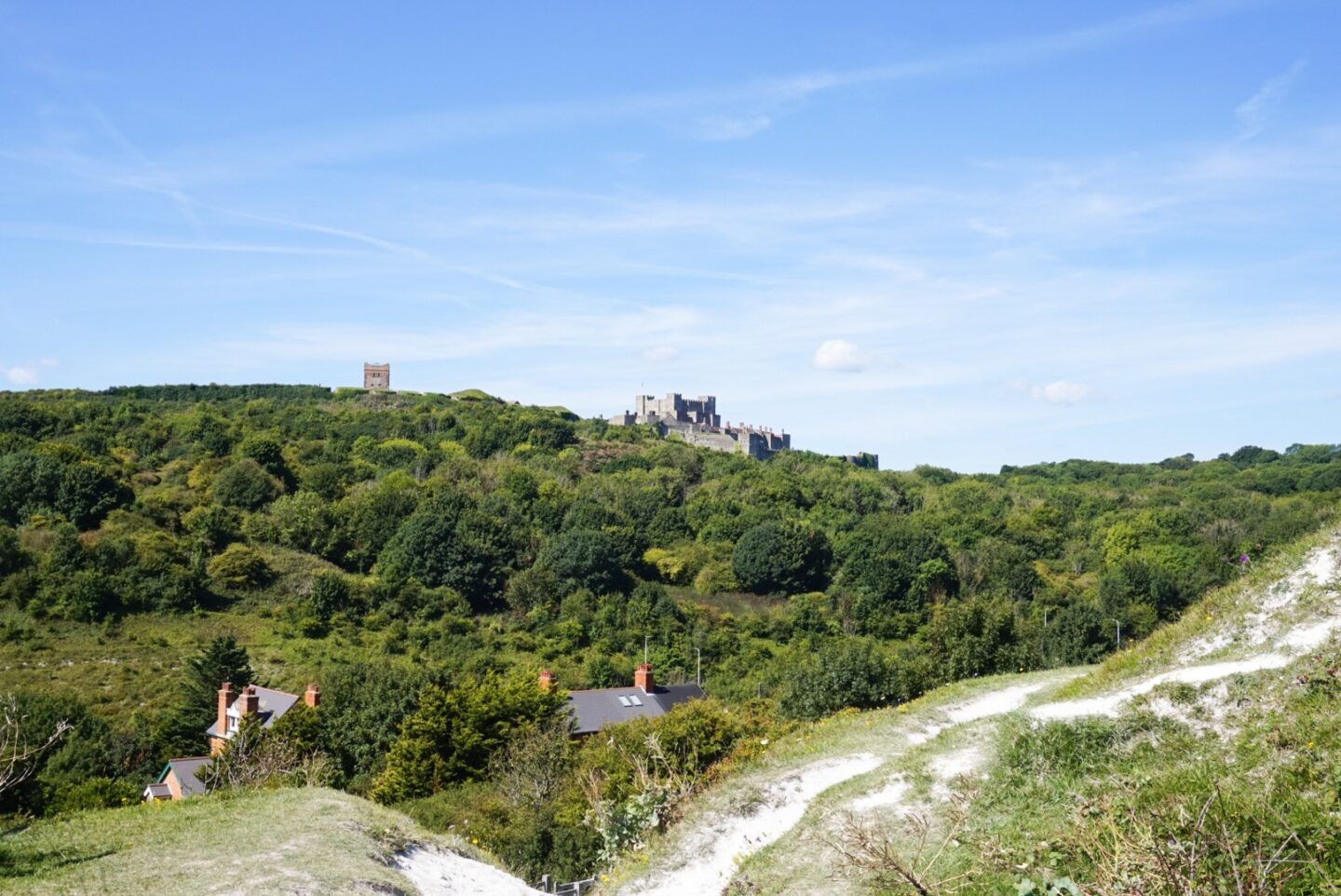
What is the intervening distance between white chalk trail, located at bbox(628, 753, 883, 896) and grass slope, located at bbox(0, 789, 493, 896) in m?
3.48

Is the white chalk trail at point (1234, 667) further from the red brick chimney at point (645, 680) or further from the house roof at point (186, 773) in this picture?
the red brick chimney at point (645, 680)

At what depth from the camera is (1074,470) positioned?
14975 cm

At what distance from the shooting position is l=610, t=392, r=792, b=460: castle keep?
511ft

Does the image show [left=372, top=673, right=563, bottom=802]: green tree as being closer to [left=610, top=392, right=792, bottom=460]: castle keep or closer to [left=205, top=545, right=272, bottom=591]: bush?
[left=205, top=545, right=272, bottom=591]: bush

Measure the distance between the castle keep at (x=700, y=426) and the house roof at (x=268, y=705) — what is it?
105 m

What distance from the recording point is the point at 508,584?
261 feet

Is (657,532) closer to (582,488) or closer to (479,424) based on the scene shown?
(582,488)

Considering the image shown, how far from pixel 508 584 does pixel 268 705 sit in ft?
103

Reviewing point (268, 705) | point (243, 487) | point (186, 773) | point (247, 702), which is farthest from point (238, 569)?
point (186, 773)

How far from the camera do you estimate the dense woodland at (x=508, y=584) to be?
33969 mm

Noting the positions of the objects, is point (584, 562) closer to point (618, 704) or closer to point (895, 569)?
point (895, 569)

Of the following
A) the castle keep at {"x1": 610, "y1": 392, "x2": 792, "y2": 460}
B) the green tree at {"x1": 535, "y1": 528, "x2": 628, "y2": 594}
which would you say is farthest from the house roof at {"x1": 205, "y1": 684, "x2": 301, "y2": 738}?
the castle keep at {"x1": 610, "y1": 392, "x2": 792, "y2": 460}

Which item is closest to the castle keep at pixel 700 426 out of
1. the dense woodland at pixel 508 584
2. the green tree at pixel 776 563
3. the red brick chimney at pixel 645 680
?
the dense woodland at pixel 508 584

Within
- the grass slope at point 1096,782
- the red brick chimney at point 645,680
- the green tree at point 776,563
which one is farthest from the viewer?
the green tree at point 776,563
